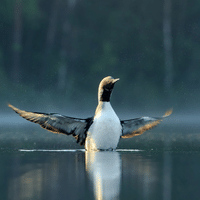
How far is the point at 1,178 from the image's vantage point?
4434 millimetres

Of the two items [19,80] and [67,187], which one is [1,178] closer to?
[67,187]

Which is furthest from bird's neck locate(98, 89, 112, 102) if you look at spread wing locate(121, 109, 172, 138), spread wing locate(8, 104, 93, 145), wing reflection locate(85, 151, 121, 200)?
wing reflection locate(85, 151, 121, 200)

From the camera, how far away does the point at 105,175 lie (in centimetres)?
450

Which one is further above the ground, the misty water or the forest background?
the forest background

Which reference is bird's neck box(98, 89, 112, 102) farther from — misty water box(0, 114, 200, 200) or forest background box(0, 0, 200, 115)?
forest background box(0, 0, 200, 115)

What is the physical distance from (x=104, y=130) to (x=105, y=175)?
2876mm

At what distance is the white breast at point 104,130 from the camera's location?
7379 millimetres

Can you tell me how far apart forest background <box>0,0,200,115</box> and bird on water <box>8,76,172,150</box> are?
Result: 93.5 ft

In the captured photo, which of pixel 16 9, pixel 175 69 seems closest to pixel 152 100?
pixel 175 69

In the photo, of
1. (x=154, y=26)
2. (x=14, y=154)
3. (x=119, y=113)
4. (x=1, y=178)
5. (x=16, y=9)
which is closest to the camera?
(x=1, y=178)

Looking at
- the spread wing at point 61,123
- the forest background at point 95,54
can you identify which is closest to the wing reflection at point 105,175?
the spread wing at point 61,123

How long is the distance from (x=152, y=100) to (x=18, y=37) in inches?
578

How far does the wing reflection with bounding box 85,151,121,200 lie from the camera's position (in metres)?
3.59

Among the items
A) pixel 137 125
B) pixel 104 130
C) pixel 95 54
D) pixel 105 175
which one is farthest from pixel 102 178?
pixel 95 54
